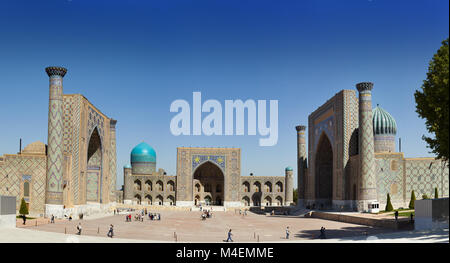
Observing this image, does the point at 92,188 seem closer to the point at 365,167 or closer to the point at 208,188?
the point at 365,167

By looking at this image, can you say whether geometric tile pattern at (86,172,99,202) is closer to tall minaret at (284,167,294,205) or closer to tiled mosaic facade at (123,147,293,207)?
tiled mosaic facade at (123,147,293,207)

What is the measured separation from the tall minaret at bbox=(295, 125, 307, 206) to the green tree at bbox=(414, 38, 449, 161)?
31693mm

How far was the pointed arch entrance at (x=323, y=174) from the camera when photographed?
4525cm

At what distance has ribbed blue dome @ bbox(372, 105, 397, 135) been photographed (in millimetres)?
44625

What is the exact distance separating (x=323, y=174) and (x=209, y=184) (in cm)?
2130

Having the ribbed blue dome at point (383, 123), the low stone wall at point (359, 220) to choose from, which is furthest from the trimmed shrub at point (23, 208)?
the ribbed blue dome at point (383, 123)

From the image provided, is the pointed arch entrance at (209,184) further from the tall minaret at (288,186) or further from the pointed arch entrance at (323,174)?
the pointed arch entrance at (323,174)

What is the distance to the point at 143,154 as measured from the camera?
222 feet

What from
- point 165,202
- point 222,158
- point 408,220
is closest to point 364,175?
point 408,220

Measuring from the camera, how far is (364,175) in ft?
109

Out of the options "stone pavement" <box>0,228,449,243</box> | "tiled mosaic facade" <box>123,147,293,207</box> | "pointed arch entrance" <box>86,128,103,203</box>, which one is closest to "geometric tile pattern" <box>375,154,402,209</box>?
"stone pavement" <box>0,228,449,243</box>

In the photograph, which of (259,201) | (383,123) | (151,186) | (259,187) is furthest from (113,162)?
(383,123)
